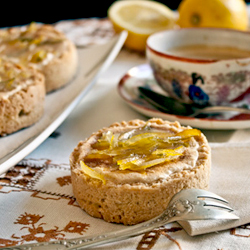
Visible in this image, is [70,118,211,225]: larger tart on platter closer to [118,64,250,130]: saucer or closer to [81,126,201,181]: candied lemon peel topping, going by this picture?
[81,126,201,181]: candied lemon peel topping

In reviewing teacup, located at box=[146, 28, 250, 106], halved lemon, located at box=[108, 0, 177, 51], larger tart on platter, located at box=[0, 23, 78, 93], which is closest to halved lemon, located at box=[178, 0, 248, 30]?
halved lemon, located at box=[108, 0, 177, 51]

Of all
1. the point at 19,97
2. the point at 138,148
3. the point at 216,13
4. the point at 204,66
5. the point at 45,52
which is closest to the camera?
the point at 138,148

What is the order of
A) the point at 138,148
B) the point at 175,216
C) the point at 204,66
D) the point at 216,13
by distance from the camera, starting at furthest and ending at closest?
the point at 216,13, the point at 204,66, the point at 138,148, the point at 175,216

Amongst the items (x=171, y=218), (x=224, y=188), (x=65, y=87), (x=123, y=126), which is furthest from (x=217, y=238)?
(x=65, y=87)

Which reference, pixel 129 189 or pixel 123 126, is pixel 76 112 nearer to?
pixel 123 126

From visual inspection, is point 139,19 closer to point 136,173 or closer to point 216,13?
point 216,13

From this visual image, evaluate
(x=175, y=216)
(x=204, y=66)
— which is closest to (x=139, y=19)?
(x=204, y=66)

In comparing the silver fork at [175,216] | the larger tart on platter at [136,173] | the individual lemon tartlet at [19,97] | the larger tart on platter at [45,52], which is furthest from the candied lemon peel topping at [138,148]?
the larger tart on platter at [45,52]
